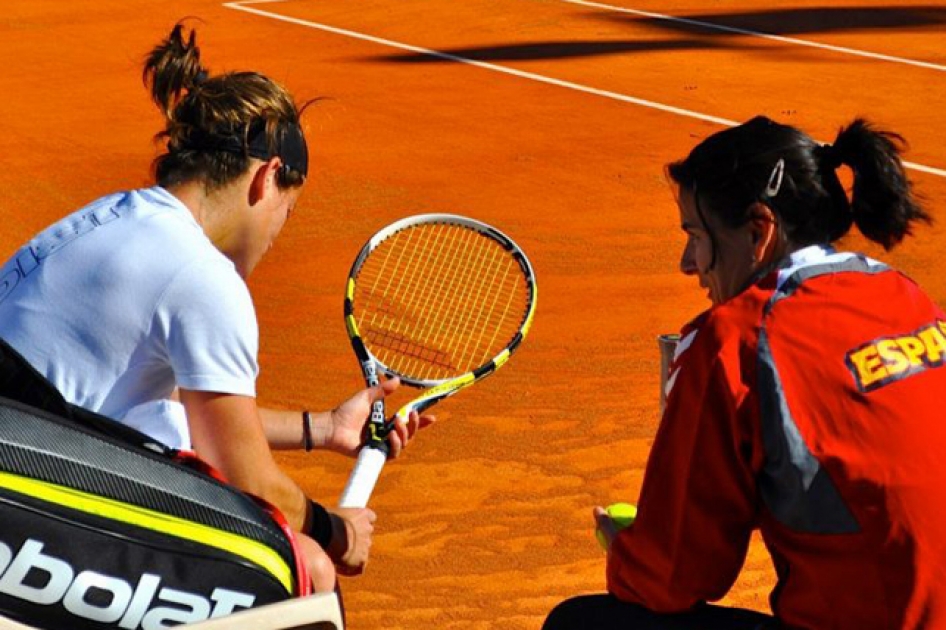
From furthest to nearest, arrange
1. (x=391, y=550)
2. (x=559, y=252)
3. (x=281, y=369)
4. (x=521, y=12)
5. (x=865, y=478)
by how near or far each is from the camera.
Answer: (x=521, y=12) → (x=559, y=252) → (x=281, y=369) → (x=391, y=550) → (x=865, y=478)

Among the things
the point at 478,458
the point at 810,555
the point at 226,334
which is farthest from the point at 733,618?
the point at 478,458

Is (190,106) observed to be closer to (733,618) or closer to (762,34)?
(733,618)

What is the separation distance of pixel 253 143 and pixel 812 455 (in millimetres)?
1382

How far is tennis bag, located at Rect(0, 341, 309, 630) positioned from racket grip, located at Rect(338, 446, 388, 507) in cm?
91

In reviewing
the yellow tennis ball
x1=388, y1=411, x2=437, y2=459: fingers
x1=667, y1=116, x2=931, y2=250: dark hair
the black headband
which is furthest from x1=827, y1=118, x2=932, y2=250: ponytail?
x1=388, y1=411, x2=437, y2=459: fingers

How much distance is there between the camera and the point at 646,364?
22.9ft

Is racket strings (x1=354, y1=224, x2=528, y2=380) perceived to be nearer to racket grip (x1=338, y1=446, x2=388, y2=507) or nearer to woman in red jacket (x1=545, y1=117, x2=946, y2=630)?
racket grip (x1=338, y1=446, x2=388, y2=507)

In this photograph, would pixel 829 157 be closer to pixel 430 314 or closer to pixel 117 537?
pixel 117 537

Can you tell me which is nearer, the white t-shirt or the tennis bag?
the tennis bag

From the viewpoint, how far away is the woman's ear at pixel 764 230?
2945 millimetres

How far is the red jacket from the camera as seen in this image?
2.71 metres

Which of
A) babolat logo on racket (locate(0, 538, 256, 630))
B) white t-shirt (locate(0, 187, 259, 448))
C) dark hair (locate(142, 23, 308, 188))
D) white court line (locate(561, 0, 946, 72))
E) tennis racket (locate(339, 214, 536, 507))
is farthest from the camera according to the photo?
white court line (locate(561, 0, 946, 72))

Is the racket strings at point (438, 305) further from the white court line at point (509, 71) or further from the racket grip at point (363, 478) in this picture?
the white court line at point (509, 71)

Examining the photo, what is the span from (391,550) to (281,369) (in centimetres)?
186
